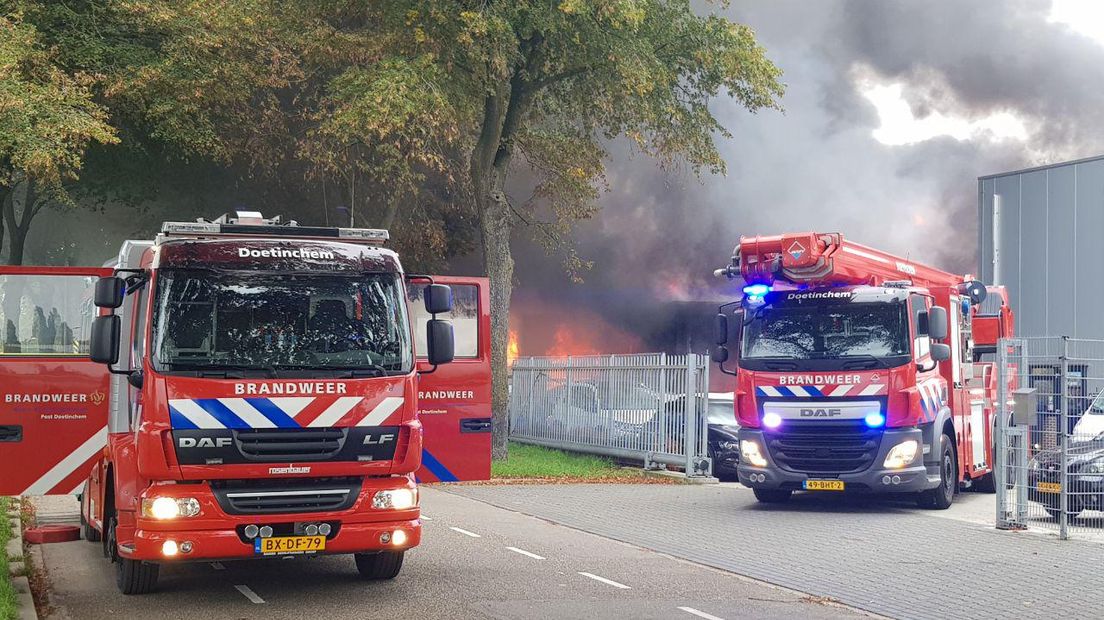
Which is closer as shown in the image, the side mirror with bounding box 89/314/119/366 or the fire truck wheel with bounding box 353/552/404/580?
the side mirror with bounding box 89/314/119/366

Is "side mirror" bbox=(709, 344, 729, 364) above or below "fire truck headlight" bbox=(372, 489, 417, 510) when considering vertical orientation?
above

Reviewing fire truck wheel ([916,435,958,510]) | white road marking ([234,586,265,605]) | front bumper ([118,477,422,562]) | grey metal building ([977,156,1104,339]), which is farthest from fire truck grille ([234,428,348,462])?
grey metal building ([977,156,1104,339])

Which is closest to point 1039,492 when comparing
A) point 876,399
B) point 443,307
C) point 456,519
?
point 876,399

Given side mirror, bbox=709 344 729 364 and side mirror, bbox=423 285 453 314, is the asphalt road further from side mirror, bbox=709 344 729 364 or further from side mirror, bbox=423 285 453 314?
side mirror, bbox=709 344 729 364

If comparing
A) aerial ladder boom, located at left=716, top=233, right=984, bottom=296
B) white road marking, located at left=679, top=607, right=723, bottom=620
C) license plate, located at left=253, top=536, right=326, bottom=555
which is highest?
aerial ladder boom, located at left=716, top=233, right=984, bottom=296

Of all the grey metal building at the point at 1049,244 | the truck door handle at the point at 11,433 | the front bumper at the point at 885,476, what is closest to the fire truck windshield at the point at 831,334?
the front bumper at the point at 885,476

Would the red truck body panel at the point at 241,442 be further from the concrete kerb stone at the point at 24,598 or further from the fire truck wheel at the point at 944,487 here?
the fire truck wheel at the point at 944,487

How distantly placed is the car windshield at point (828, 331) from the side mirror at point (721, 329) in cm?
34

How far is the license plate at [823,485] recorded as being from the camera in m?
15.4

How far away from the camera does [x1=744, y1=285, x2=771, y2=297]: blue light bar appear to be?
15891mm

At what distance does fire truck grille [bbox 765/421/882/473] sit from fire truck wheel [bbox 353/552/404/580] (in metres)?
6.67

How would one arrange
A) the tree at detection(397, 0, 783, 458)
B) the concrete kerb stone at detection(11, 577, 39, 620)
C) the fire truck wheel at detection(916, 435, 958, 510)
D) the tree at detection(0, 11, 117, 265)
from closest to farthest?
the concrete kerb stone at detection(11, 577, 39, 620) < the fire truck wheel at detection(916, 435, 958, 510) < the tree at detection(0, 11, 117, 265) < the tree at detection(397, 0, 783, 458)

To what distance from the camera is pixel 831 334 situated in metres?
15.7

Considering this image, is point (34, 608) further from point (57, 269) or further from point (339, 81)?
point (339, 81)
